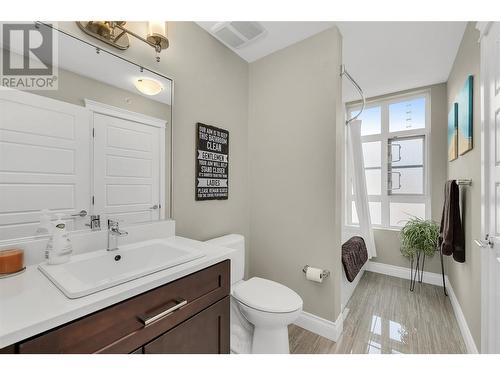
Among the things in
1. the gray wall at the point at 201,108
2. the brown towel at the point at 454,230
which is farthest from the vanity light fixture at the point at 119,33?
the brown towel at the point at 454,230

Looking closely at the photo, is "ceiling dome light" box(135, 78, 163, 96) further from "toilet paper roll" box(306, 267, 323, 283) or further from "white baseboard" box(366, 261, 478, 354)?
"white baseboard" box(366, 261, 478, 354)

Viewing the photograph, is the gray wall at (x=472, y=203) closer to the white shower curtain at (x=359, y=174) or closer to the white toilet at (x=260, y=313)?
the white shower curtain at (x=359, y=174)

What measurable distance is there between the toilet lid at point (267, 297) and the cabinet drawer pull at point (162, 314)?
24.4 inches

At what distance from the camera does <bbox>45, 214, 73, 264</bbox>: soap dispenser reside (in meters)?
0.98

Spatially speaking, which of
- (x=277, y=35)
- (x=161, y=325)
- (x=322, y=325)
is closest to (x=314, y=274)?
(x=322, y=325)

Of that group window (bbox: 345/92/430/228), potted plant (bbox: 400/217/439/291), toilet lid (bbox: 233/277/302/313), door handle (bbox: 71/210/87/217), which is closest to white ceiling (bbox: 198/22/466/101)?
window (bbox: 345/92/430/228)

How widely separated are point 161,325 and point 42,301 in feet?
1.28

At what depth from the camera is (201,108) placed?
1792mm

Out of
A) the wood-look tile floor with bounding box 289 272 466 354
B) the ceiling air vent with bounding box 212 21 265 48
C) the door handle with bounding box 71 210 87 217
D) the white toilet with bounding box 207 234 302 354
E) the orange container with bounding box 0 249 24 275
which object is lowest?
the wood-look tile floor with bounding box 289 272 466 354

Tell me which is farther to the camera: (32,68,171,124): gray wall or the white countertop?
(32,68,171,124): gray wall

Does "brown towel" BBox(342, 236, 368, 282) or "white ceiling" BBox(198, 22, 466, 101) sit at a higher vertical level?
"white ceiling" BBox(198, 22, 466, 101)

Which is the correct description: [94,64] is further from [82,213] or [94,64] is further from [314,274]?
[314,274]

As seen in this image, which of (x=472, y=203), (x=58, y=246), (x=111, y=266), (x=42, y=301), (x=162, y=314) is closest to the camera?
(x=42, y=301)

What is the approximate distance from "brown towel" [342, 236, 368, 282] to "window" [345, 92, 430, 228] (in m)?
0.71
